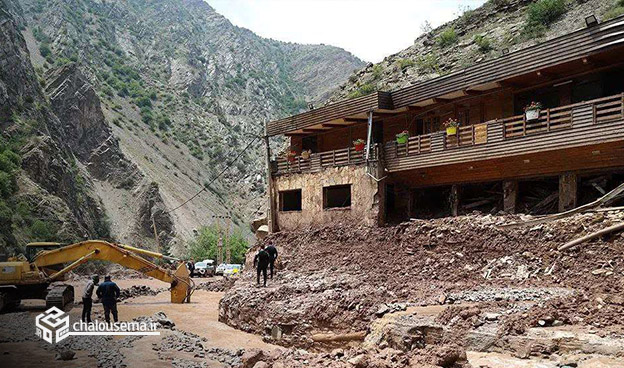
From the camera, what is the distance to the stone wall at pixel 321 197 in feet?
78.8

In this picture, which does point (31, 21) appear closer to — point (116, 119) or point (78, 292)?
point (116, 119)

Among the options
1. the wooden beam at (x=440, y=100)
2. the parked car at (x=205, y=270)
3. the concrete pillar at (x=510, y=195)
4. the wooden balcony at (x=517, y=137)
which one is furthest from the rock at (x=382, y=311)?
the parked car at (x=205, y=270)

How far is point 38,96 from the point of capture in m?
61.4

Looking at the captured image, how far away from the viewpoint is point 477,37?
1569 inches

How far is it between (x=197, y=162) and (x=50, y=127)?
126ft

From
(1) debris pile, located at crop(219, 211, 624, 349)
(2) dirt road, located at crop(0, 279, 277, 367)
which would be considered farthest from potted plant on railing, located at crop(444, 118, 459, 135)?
(2) dirt road, located at crop(0, 279, 277, 367)

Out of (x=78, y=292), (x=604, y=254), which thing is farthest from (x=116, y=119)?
(x=604, y=254)

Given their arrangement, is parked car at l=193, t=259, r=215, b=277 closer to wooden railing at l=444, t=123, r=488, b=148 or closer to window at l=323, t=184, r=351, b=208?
window at l=323, t=184, r=351, b=208

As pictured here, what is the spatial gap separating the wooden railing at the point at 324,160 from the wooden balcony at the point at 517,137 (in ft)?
4.74

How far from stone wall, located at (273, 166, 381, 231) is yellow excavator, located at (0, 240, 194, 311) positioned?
7627 mm

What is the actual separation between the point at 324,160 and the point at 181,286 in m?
10.5

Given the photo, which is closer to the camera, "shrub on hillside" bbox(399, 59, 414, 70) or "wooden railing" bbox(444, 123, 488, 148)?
"wooden railing" bbox(444, 123, 488, 148)

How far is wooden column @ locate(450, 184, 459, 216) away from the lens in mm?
22766

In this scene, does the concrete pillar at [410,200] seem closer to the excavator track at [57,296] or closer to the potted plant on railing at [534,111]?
the potted plant on railing at [534,111]
